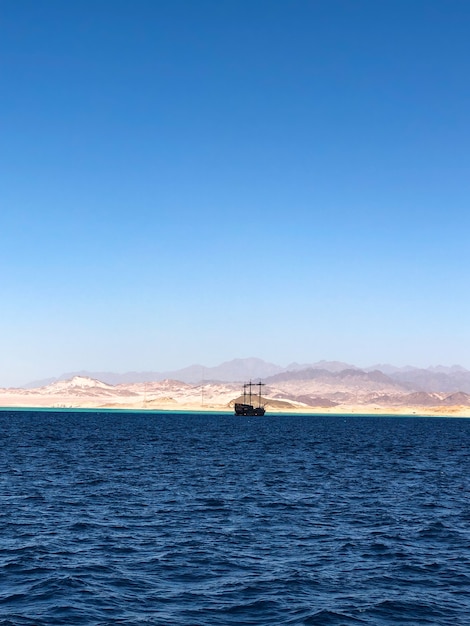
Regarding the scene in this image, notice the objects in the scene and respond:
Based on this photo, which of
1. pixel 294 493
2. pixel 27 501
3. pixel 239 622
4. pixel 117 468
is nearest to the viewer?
pixel 239 622

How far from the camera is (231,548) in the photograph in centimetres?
3950

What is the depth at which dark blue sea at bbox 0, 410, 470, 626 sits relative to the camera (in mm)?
28859

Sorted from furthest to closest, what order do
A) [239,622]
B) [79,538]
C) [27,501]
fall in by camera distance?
[27,501], [79,538], [239,622]

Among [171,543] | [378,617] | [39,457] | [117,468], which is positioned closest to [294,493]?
[171,543]

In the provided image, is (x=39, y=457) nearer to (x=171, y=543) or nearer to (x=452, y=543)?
(x=171, y=543)

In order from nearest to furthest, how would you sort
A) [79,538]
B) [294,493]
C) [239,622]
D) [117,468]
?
[239,622]
[79,538]
[294,493]
[117,468]

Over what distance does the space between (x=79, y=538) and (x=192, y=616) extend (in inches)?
628

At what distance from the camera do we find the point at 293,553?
38.5m

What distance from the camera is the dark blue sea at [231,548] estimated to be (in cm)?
2886

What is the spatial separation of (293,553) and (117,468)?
47.4 metres

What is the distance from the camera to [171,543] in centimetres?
4066

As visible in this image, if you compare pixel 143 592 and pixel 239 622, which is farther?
pixel 143 592

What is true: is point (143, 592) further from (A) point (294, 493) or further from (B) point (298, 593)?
(A) point (294, 493)

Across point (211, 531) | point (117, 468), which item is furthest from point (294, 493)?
point (117, 468)
